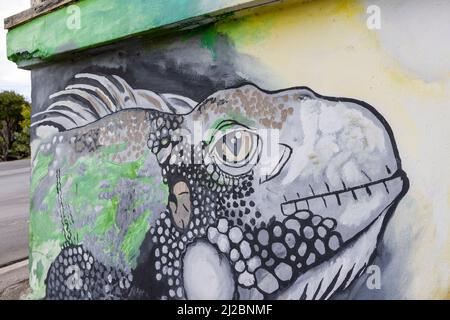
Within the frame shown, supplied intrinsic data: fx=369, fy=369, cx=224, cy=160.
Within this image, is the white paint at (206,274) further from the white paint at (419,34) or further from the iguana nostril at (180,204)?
the white paint at (419,34)

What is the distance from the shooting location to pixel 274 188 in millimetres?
2145

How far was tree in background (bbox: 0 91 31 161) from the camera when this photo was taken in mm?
22625

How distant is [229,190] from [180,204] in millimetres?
398

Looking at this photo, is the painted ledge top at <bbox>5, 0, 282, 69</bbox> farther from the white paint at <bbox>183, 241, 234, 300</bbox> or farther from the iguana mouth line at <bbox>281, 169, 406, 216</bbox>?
the white paint at <bbox>183, 241, 234, 300</bbox>

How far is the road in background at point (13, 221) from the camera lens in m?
5.42

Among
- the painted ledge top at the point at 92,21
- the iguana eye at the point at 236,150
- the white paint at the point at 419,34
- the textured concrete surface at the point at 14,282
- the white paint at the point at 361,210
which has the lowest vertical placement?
the textured concrete surface at the point at 14,282

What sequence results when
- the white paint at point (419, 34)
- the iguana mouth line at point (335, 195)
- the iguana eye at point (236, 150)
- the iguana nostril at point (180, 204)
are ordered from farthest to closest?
the iguana nostril at point (180, 204) → the iguana eye at point (236, 150) → the iguana mouth line at point (335, 195) → the white paint at point (419, 34)

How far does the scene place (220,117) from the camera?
7.67 feet

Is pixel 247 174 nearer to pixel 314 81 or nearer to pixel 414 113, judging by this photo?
pixel 314 81

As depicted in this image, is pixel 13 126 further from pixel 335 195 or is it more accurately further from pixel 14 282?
pixel 335 195

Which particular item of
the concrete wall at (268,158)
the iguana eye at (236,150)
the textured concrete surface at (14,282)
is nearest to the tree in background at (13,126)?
the textured concrete surface at (14,282)

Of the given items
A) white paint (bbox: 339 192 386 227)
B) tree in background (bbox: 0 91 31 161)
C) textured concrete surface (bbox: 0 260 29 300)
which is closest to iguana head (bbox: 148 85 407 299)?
white paint (bbox: 339 192 386 227)

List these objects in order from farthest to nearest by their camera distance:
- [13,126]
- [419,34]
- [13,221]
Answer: [13,126]
[13,221]
[419,34]

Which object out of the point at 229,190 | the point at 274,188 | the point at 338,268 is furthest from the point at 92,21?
the point at 338,268
